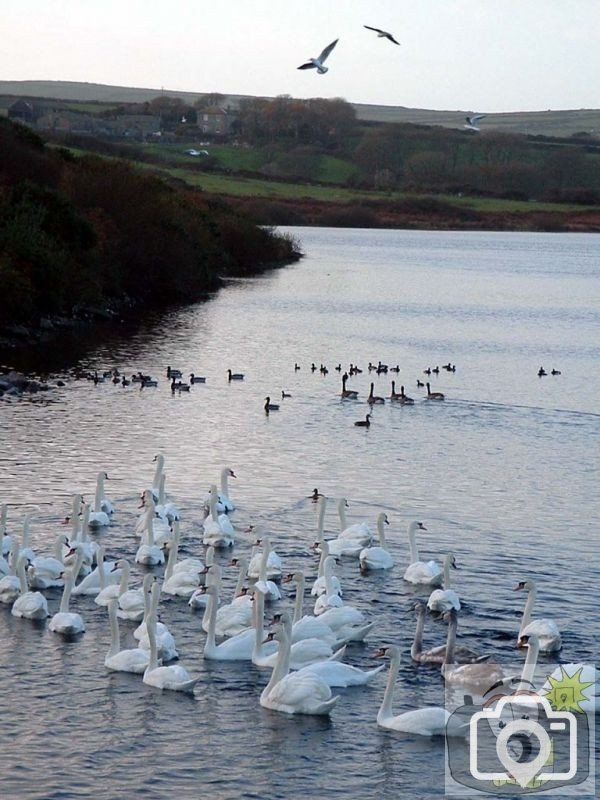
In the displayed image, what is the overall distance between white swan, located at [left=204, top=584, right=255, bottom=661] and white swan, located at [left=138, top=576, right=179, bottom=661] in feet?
1.28

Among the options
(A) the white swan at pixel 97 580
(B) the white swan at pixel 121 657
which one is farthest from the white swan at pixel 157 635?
(A) the white swan at pixel 97 580

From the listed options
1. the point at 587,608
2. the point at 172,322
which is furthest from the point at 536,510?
the point at 172,322

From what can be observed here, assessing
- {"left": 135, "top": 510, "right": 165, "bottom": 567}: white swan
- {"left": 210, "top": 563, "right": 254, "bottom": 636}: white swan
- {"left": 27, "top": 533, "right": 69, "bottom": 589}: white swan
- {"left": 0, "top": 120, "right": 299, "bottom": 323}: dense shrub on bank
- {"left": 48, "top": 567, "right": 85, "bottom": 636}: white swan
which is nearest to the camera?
{"left": 48, "top": 567, "right": 85, "bottom": 636}: white swan

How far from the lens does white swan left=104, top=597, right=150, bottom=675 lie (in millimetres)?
15695

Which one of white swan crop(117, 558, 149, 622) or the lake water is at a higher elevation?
white swan crop(117, 558, 149, 622)

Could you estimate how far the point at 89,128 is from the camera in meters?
160

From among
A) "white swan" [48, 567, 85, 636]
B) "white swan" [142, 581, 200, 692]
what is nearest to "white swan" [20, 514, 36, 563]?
"white swan" [48, 567, 85, 636]

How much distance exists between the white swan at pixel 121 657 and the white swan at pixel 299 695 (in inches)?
58.7

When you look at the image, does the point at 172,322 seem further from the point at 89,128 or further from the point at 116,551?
the point at 89,128

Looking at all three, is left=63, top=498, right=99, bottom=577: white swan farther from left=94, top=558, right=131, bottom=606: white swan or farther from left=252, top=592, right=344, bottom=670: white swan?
left=252, top=592, right=344, bottom=670: white swan

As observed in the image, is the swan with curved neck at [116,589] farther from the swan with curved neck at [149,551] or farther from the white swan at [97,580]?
the swan with curved neck at [149,551]

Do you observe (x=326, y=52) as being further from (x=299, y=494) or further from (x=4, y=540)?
(x=299, y=494)

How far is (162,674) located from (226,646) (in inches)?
47.9

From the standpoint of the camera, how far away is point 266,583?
18.2 metres
